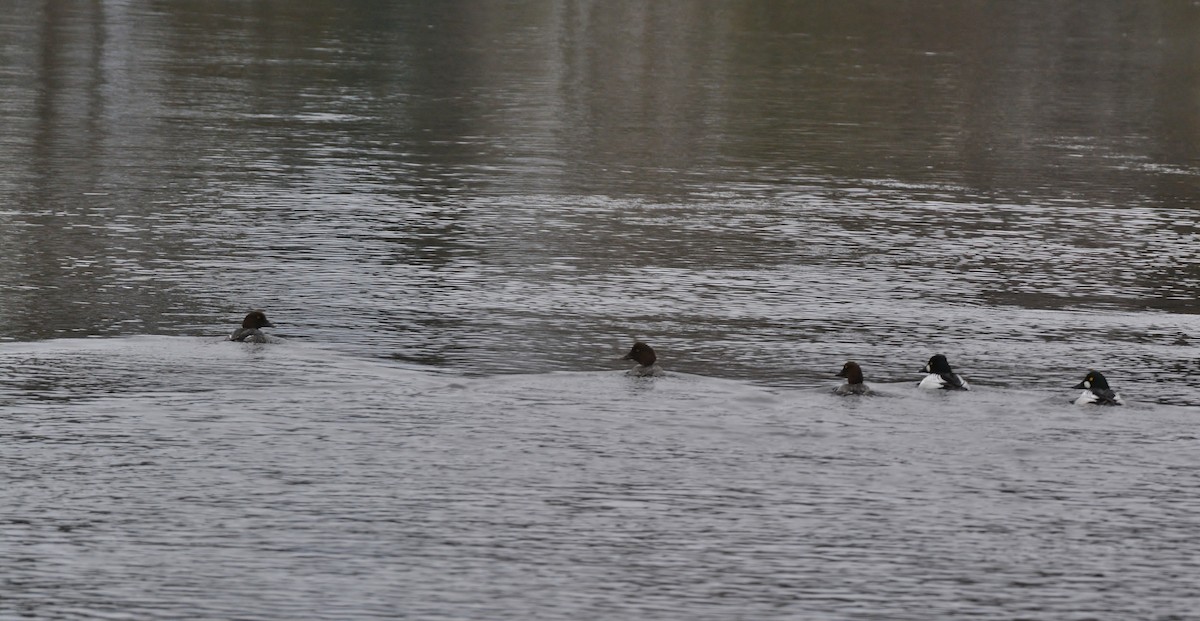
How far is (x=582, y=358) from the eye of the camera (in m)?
14.7

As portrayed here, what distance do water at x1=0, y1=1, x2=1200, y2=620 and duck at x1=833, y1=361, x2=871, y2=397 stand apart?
18 cm

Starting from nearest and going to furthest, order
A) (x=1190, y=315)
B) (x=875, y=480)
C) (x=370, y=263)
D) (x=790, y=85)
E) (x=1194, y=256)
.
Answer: (x=875, y=480) < (x=1190, y=315) < (x=370, y=263) < (x=1194, y=256) < (x=790, y=85)

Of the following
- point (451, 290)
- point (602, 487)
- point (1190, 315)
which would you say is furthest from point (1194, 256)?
point (602, 487)

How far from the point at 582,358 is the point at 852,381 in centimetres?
208

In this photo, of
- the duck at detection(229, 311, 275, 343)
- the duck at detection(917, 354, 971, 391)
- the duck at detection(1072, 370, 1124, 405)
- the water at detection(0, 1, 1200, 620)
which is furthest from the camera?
the duck at detection(229, 311, 275, 343)

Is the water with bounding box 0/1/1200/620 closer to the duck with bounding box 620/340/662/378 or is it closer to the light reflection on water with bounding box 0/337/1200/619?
the light reflection on water with bounding box 0/337/1200/619

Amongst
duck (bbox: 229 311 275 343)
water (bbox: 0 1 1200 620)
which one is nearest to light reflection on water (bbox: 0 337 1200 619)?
water (bbox: 0 1 1200 620)

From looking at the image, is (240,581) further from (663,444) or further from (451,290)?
(451,290)

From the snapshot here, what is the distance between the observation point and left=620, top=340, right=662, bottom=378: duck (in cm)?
1411

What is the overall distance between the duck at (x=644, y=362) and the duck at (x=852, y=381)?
127 cm

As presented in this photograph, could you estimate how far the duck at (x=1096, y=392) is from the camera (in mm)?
13352

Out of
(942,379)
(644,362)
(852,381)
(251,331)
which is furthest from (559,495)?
(251,331)

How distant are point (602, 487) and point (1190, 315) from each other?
7.48 metres

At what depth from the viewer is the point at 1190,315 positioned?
1700 cm
